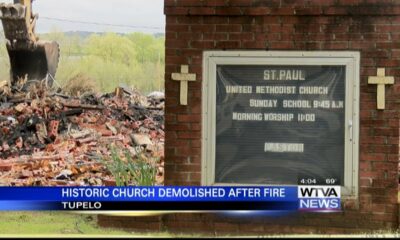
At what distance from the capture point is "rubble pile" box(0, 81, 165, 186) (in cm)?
1271

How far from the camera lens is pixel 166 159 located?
8.04 m

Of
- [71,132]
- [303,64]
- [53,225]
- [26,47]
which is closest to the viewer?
[303,64]

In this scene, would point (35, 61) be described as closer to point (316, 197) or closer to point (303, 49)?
point (303, 49)

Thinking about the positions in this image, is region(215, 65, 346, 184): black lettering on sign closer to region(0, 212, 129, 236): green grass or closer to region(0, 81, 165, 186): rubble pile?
region(0, 212, 129, 236): green grass

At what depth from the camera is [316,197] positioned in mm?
7938

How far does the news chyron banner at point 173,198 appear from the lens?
7633 millimetres

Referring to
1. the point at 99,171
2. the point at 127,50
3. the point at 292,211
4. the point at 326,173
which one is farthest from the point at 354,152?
the point at 127,50

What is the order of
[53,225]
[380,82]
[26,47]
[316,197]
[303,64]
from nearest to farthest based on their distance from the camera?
[380,82] → [303,64] → [316,197] → [53,225] → [26,47]

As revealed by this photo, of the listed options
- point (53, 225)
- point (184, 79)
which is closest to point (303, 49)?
point (184, 79)

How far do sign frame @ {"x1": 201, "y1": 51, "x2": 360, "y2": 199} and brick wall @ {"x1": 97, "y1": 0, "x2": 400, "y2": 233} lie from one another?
63 millimetres

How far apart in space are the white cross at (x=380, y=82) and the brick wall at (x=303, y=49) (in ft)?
0.20

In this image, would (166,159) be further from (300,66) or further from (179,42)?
(300,66)

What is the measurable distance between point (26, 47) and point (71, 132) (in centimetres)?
373

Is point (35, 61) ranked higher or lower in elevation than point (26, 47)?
lower
